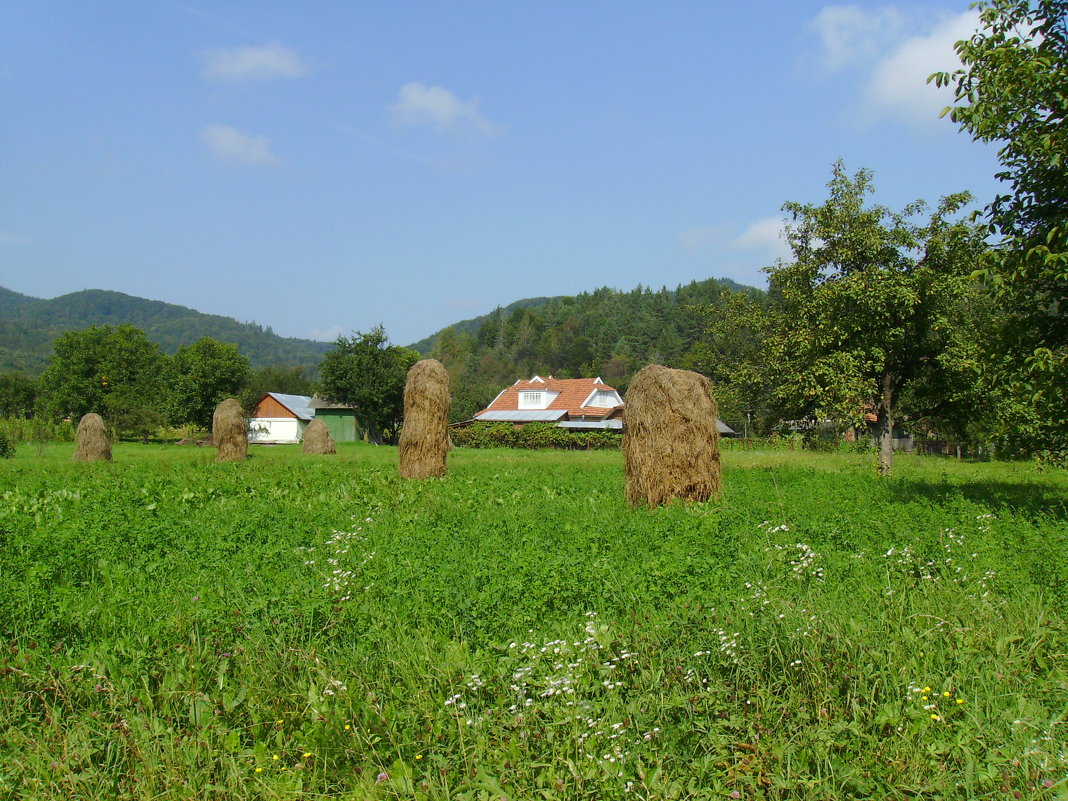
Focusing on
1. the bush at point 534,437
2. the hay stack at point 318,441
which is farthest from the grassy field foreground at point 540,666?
the bush at point 534,437

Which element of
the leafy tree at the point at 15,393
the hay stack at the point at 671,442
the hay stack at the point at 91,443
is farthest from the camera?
the leafy tree at the point at 15,393

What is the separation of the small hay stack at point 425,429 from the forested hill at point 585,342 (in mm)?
64392

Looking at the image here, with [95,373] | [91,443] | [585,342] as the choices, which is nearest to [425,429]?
[91,443]

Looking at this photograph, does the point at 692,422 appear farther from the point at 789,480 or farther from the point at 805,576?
the point at 805,576

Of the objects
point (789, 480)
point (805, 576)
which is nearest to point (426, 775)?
point (805, 576)

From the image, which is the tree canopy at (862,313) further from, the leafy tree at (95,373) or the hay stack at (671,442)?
the leafy tree at (95,373)

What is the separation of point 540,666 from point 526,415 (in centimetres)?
5859

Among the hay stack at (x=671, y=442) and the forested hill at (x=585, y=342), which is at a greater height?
the forested hill at (x=585, y=342)

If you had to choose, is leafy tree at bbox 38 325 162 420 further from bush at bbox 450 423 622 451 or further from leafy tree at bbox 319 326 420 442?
bush at bbox 450 423 622 451

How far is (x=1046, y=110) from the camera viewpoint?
9250 millimetres

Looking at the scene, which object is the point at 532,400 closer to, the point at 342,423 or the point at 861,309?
the point at 342,423

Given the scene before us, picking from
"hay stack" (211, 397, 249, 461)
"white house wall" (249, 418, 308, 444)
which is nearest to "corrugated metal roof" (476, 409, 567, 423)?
"white house wall" (249, 418, 308, 444)

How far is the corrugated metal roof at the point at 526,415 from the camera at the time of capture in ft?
204

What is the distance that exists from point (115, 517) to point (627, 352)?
4118 inches
